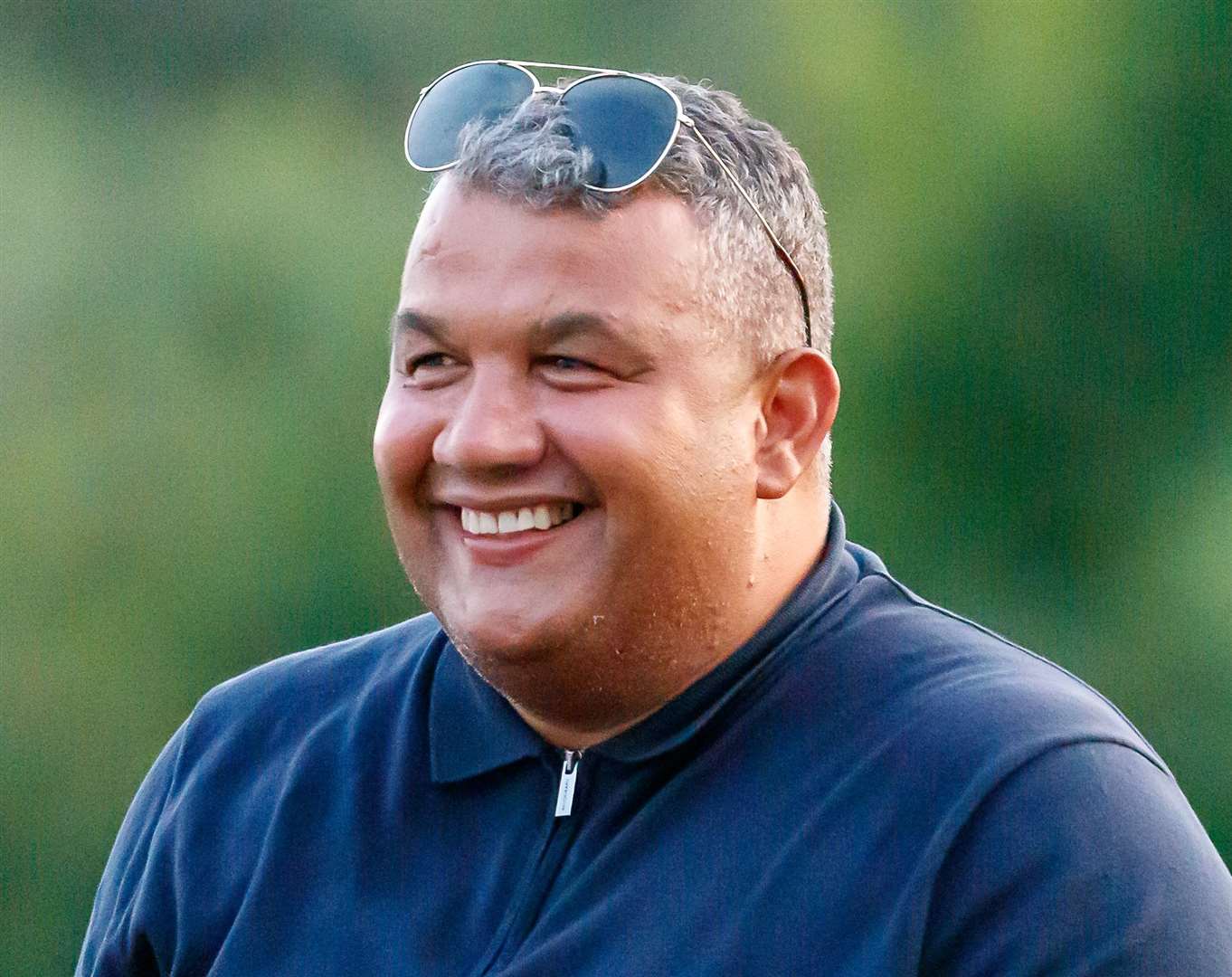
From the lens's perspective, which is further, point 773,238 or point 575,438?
point 773,238

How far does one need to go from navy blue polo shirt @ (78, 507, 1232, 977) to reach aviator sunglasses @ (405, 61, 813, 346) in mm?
451

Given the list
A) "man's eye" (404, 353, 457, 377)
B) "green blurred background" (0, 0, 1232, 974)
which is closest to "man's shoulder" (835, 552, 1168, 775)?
"man's eye" (404, 353, 457, 377)

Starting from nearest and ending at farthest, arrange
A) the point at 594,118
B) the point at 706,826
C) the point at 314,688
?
the point at 706,826, the point at 594,118, the point at 314,688

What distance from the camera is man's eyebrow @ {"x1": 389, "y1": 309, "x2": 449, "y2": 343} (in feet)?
6.40

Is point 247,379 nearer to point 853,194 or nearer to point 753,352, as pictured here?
point 853,194

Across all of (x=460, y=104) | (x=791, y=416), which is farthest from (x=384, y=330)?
(x=791, y=416)

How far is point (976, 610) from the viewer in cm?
704

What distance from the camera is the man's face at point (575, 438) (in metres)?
1.90

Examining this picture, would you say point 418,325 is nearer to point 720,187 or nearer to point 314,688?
point 720,187

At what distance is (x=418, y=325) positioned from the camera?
198cm

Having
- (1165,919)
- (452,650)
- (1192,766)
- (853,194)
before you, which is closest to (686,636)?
Answer: (452,650)

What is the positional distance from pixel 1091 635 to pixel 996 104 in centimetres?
221

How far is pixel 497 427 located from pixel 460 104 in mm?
420

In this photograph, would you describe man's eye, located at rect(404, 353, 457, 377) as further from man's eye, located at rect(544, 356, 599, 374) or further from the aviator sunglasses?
the aviator sunglasses
